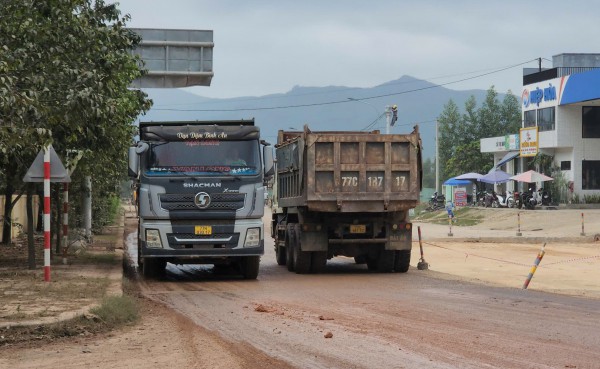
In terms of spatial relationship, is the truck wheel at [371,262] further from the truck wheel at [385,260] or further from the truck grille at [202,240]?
the truck grille at [202,240]

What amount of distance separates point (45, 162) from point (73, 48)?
2514 mm

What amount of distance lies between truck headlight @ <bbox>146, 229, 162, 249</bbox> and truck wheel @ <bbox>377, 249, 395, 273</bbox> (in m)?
5.40

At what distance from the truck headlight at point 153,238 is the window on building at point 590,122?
41767 millimetres

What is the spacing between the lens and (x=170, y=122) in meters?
18.5

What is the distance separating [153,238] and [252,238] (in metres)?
1.98

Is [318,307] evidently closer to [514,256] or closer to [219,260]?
[219,260]

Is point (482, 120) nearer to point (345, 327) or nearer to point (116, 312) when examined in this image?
Result: point (345, 327)

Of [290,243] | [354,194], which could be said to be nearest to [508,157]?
[290,243]

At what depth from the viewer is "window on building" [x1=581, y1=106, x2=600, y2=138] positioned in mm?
54094

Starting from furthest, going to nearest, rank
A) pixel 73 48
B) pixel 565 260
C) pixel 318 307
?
pixel 565 260 < pixel 73 48 < pixel 318 307

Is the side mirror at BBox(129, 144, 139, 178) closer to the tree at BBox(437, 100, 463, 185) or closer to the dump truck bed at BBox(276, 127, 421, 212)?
the dump truck bed at BBox(276, 127, 421, 212)

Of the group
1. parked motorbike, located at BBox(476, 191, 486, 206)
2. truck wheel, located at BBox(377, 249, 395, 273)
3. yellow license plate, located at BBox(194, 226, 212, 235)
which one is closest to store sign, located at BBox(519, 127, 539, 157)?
parked motorbike, located at BBox(476, 191, 486, 206)

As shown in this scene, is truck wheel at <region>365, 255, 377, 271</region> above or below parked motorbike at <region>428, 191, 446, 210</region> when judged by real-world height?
below

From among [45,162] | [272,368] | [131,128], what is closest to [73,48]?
[45,162]
